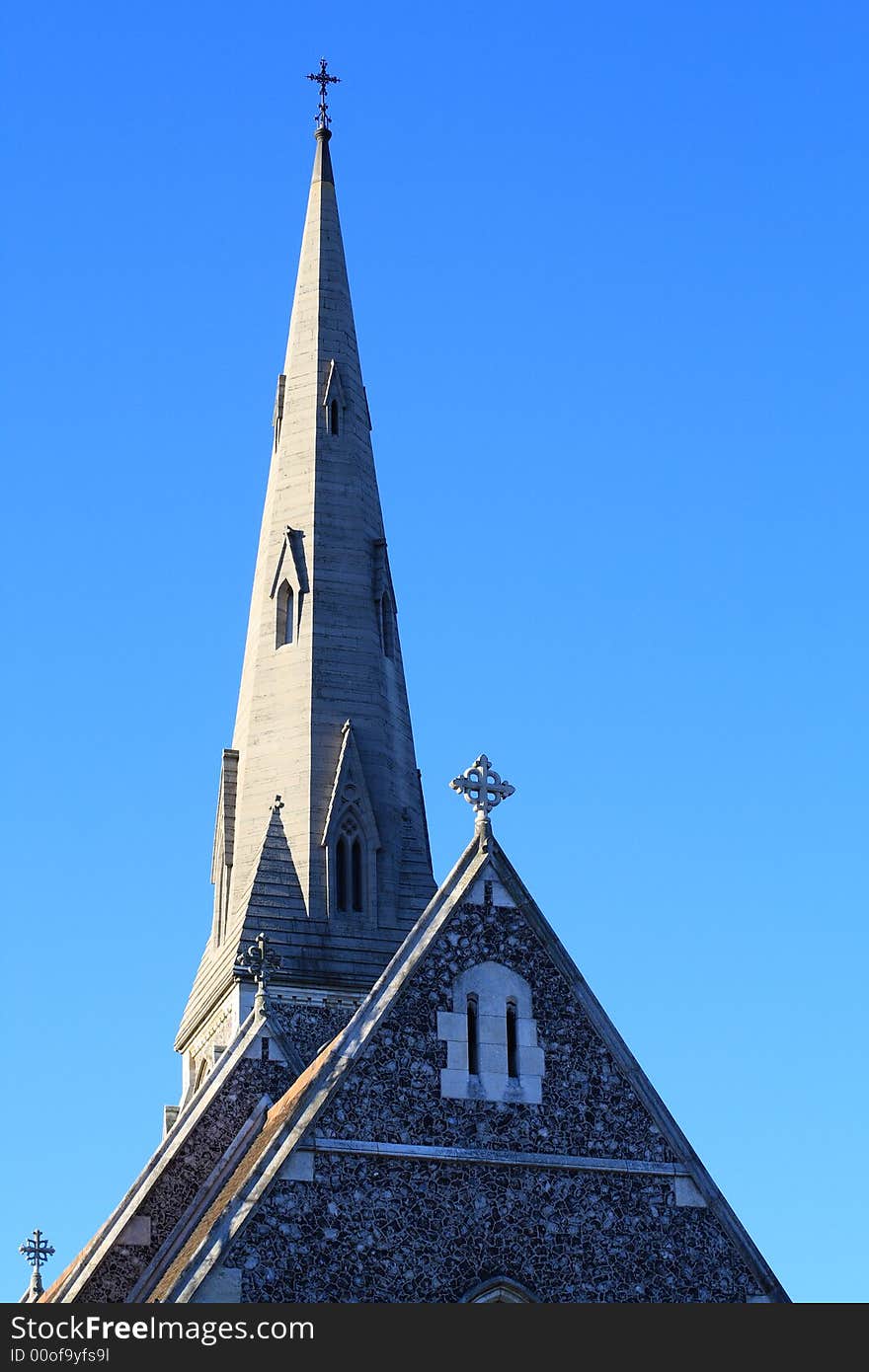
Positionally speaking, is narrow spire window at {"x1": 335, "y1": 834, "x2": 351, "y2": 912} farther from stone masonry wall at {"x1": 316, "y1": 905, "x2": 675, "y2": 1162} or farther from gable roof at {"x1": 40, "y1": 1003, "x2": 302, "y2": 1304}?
stone masonry wall at {"x1": 316, "y1": 905, "x2": 675, "y2": 1162}

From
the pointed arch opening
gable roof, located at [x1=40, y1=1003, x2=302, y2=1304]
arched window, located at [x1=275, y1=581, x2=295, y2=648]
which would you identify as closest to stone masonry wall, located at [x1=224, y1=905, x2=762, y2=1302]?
gable roof, located at [x1=40, y1=1003, x2=302, y2=1304]

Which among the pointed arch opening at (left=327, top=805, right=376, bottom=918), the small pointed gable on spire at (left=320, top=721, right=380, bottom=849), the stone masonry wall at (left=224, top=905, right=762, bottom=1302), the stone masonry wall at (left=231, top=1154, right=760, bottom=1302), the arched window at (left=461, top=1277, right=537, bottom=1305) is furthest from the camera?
the small pointed gable on spire at (left=320, top=721, right=380, bottom=849)

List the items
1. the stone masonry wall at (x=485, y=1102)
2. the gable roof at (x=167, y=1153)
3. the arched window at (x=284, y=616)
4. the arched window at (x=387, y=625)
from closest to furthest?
the stone masonry wall at (x=485, y=1102), the gable roof at (x=167, y=1153), the arched window at (x=284, y=616), the arched window at (x=387, y=625)

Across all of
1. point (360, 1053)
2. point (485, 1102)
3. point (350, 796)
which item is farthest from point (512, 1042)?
point (350, 796)

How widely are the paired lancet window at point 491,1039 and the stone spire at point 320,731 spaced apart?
43.2 ft

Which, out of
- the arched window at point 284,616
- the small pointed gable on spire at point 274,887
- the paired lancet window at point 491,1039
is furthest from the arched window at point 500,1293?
the arched window at point 284,616

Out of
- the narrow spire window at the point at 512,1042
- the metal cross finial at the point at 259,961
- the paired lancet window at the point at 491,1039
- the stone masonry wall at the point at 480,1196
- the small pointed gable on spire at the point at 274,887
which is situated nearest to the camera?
the stone masonry wall at the point at 480,1196

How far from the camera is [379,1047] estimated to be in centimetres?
2131

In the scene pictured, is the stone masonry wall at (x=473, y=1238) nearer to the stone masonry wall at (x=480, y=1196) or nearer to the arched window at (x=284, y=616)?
the stone masonry wall at (x=480, y=1196)

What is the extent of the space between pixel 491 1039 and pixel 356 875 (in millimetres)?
15360

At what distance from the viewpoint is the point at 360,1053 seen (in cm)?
2119

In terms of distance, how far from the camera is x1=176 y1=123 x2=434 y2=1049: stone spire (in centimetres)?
3634

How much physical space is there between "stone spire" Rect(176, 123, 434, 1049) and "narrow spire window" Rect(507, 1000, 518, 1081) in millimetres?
13213

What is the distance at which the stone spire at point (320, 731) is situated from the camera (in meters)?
36.3
